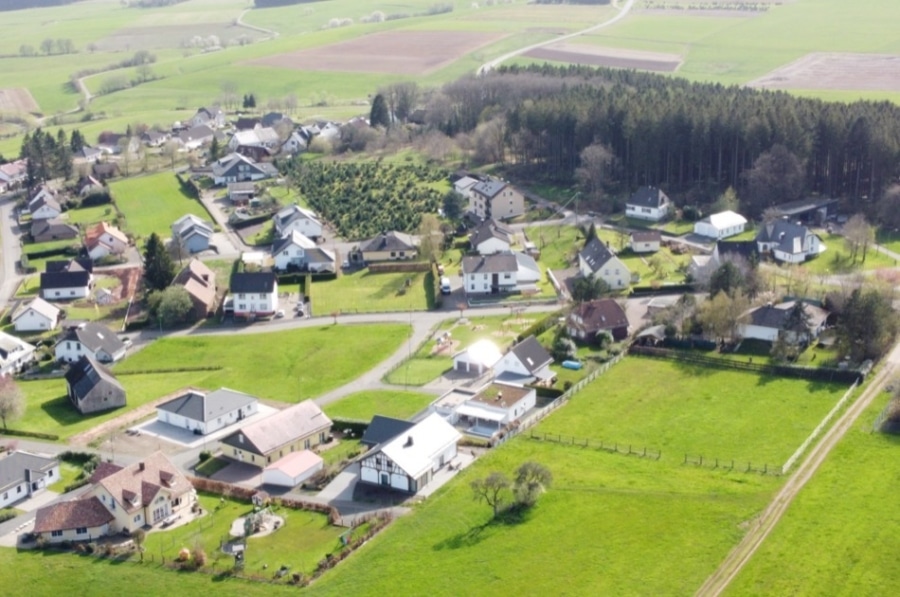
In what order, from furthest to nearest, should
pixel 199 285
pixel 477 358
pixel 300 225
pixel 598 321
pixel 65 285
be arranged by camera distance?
pixel 300 225
pixel 65 285
pixel 199 285
pixel 598 321
pixel 477 358

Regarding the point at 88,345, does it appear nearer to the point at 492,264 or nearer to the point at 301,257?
the point at 301,257

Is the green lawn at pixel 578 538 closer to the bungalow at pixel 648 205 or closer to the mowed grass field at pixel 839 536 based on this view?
the mowed grass field at pixel 839 536

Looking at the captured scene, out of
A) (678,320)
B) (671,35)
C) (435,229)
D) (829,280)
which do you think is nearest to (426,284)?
(435,229)

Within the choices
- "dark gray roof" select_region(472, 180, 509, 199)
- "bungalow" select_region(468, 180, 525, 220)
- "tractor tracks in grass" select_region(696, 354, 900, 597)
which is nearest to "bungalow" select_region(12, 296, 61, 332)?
"bungalow" select_region(468, 180, 525, 220)

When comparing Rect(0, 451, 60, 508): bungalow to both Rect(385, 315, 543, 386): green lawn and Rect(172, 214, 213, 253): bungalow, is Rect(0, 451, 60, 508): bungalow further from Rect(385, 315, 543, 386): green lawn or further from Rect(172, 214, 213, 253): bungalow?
Rect(172, 214, 213, 253): bungalow

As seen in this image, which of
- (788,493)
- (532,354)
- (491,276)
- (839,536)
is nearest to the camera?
(839,536)

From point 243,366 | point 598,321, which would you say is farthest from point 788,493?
point 243,366

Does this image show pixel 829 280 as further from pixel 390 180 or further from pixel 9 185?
pixel 9 185
